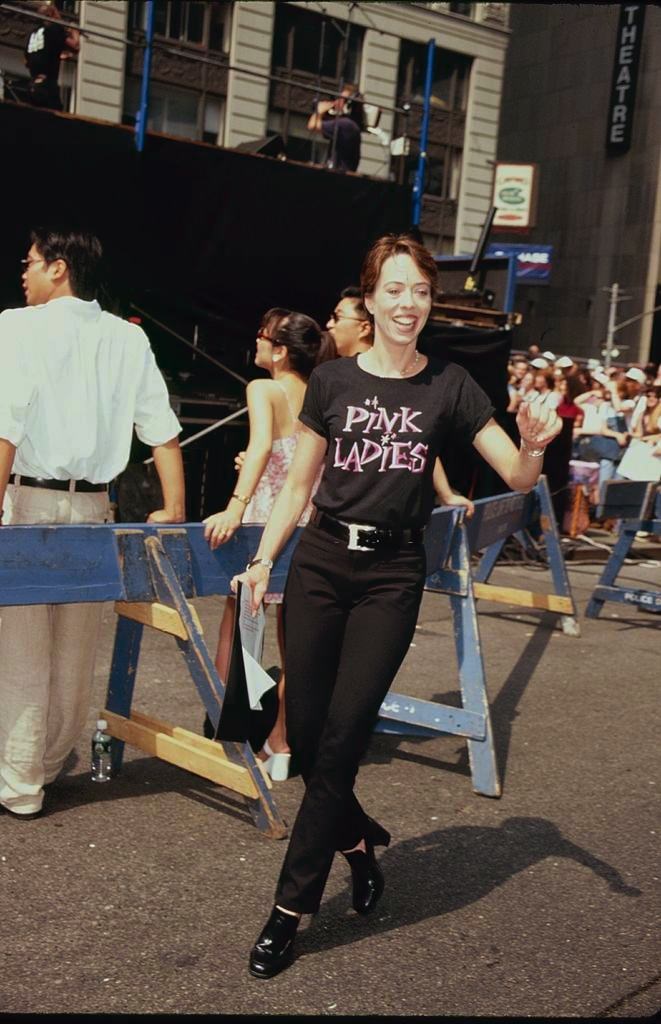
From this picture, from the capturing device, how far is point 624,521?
9805 millimetres

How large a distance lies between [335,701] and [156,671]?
3.54m

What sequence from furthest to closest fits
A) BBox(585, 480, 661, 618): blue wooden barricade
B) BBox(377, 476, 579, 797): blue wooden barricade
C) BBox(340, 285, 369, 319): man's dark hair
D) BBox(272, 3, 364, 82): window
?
BBox(272, 3, 364, 82): window < BBox(585, 480, 661, 618): blue wooden barricade < BBox(340, 285, 369, 319): man's dark hair < BBox(377, 476, 579, 797): blue wooden barricade

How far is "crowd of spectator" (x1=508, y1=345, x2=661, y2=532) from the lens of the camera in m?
13.3

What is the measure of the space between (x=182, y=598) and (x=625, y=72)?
5373 cm

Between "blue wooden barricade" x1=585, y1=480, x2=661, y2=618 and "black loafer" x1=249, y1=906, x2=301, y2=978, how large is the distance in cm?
629

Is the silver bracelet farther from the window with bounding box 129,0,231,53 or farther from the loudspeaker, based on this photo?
the window with bounding box 129,0,231,53

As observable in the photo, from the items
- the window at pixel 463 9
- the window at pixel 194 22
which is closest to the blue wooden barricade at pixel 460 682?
the window at pixel 194 22

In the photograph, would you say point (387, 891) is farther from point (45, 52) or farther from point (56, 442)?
point (45, 52)

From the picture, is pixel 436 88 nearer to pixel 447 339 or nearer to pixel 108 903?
pixel 447 339

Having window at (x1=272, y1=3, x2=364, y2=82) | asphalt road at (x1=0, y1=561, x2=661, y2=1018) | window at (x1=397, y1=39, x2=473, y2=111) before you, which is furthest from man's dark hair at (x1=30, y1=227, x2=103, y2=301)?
window at (x1=397, y1=39, x2=473, y2=111)

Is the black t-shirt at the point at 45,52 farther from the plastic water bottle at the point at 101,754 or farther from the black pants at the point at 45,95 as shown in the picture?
the plastic water bottle at the point at 101,754

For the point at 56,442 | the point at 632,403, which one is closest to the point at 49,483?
the point at 56,442

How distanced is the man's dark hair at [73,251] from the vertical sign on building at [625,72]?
5284cm

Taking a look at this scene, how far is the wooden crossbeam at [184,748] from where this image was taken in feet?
14.8
